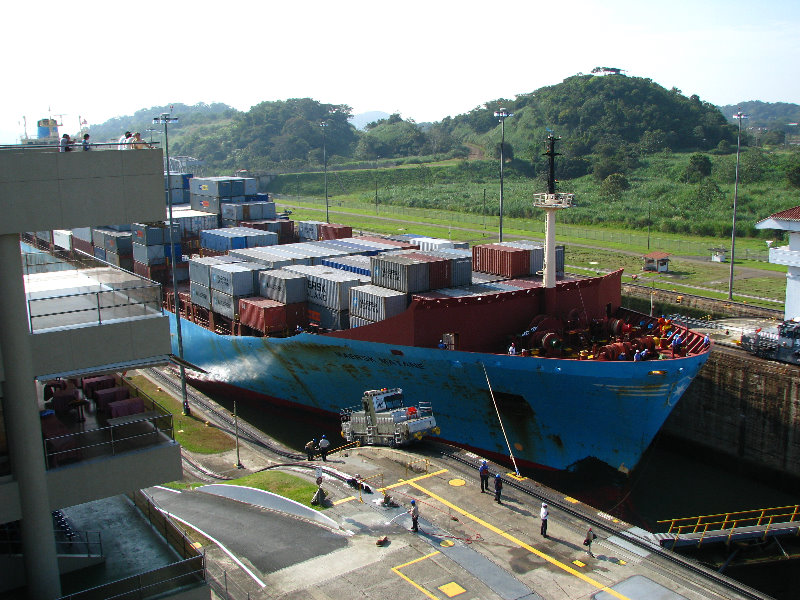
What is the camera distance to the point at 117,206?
41.1 feet

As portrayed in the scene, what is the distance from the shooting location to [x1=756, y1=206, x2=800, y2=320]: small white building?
3838 centimetres

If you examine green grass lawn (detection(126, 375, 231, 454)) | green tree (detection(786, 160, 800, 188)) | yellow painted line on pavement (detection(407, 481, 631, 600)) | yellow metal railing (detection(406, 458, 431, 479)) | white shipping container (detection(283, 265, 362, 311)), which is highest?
green tree (detection(786, 160, 800, 188))

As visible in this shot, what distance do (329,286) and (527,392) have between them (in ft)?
37.6

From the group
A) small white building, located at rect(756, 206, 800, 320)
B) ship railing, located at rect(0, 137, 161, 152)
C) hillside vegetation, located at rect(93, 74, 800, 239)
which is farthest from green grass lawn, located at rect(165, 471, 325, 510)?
hillside vegetation, located at rect(93, 74, 800, 239)

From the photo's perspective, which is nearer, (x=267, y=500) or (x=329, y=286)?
(x=267, y=500)

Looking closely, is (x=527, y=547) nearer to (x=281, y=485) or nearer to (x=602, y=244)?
(x=281, y=485)

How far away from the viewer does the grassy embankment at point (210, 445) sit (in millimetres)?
24302

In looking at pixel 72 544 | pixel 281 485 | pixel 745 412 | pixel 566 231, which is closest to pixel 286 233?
pixel 281 485

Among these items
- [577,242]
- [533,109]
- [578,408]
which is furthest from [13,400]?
[533,109]

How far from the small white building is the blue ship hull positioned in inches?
580

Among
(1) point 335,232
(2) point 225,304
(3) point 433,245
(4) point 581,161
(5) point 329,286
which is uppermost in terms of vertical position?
(4) point 581,161

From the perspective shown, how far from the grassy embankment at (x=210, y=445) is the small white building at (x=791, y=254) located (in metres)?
28.2

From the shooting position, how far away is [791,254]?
38781 mm

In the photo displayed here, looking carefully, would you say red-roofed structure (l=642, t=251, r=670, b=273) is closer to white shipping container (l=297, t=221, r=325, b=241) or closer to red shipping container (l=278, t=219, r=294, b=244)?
white shipping container (l=297, t=221, r=325, b=241)
